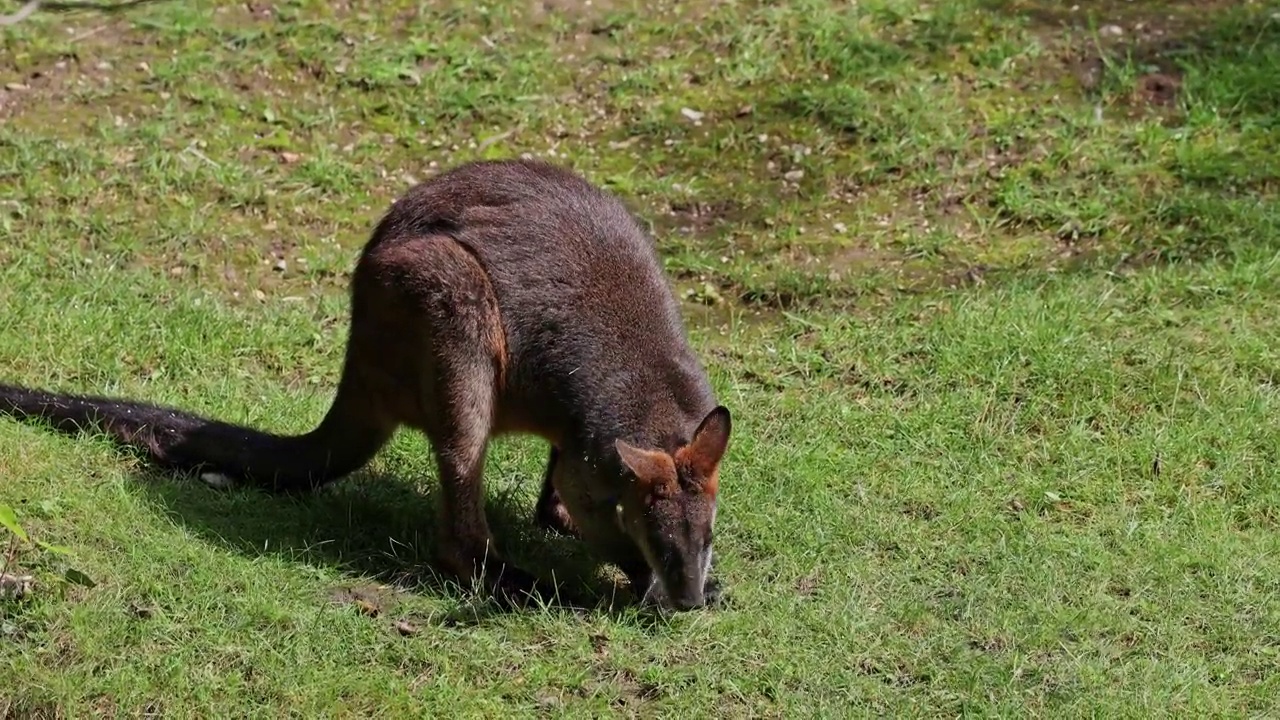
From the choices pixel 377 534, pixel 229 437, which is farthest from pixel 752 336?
pixel 229 437

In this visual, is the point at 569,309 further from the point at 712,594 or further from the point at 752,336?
the point at 752,336

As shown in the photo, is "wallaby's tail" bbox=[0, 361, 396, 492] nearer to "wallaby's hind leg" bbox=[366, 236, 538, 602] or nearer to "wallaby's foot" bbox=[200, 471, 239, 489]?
"wallaby's foot" bbox=[200, 471, 239, 489]

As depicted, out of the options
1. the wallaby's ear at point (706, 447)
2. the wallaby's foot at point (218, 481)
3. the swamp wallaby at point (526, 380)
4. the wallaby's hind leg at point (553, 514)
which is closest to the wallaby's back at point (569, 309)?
the swamp wallaby at point (526, 380)

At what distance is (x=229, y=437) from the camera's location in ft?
19.7

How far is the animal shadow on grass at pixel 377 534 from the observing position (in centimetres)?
557

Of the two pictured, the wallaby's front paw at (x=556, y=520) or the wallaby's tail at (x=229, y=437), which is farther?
the wallaby's front paw at (x=556, y=520)

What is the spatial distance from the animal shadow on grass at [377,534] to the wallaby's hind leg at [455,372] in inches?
5.5

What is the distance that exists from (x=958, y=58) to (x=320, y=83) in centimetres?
376

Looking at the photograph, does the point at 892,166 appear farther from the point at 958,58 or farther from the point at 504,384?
the point at 504,384

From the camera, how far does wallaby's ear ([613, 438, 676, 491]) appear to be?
17.6 feet

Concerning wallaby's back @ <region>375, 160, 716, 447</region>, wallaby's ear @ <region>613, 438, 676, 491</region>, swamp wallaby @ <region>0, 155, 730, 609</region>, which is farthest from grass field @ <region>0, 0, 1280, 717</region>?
wallaby's back @ <region>375, 160, 716, 447</region>

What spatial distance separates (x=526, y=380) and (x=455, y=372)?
0.98 ft

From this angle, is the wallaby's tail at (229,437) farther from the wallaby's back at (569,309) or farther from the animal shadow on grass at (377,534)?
the wallaby's back at (569,309)

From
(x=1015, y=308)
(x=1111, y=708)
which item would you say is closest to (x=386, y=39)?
(x=1015, y=308)
